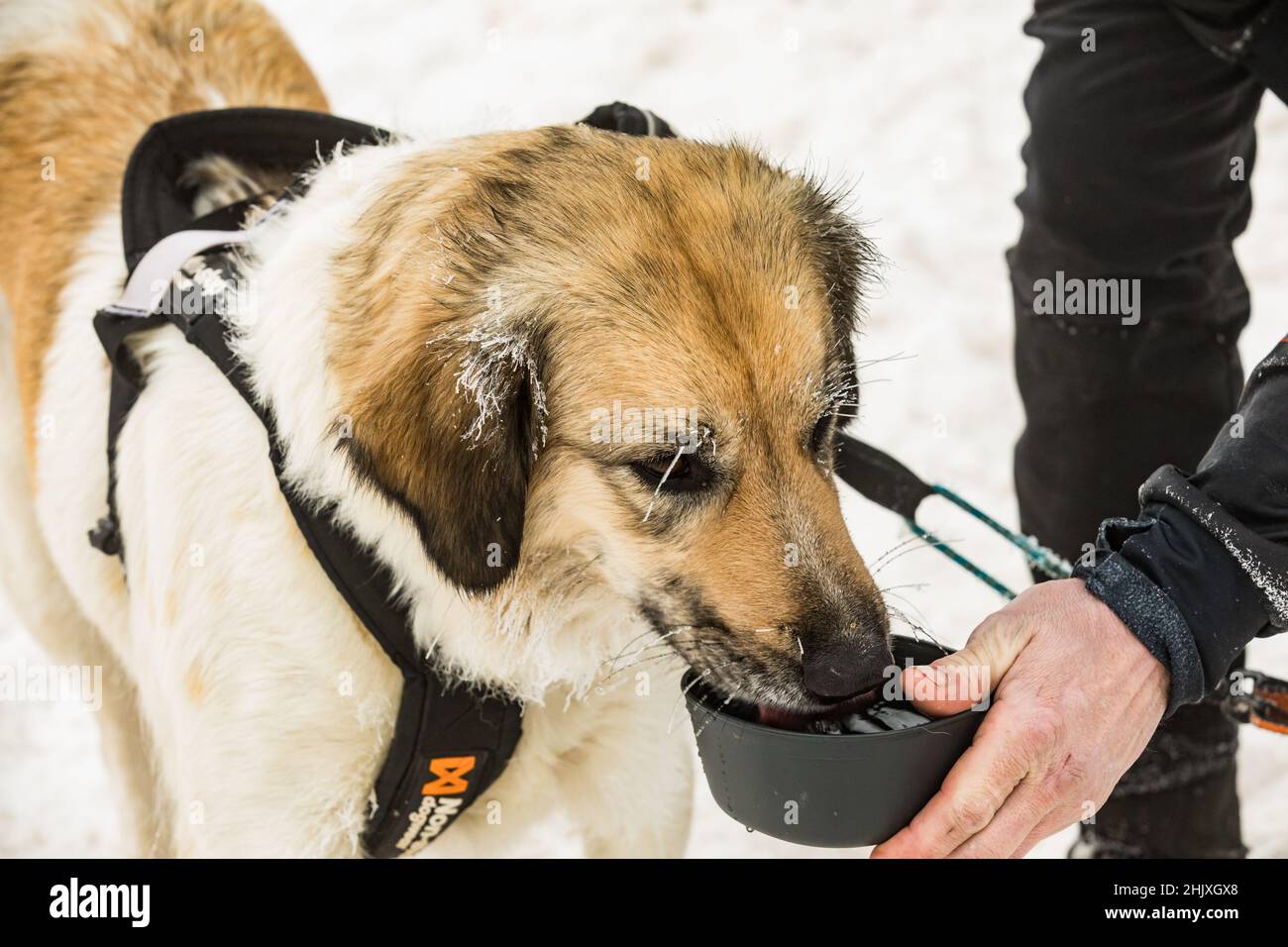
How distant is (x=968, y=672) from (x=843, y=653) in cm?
17

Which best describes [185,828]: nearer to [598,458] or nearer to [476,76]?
[598,458]

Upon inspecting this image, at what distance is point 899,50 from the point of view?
217 inches

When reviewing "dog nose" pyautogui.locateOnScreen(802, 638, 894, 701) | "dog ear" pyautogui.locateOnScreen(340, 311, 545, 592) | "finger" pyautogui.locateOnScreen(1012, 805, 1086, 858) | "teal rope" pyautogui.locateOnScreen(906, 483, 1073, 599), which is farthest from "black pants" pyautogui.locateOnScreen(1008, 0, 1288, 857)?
"dog ear" pyautogui.locateOnScreen(340, 311, 545, 592)

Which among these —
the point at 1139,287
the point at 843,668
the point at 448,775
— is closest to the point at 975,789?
the point at 843,668

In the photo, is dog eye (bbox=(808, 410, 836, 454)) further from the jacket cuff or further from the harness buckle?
the harness buckle

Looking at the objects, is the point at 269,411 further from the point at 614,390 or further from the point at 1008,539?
the point at 1008,539

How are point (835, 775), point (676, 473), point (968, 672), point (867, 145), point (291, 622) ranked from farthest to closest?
1. point (867, 145)
2. point (291, 622)
3. point (676, 473)
4. point (968, 672)
5. point (835, 775)

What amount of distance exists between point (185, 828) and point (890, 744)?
124 cm

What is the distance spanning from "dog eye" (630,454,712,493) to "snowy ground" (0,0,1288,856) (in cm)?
154

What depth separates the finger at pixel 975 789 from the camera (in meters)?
1.66

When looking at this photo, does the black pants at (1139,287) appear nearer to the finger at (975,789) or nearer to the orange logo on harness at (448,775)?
the finger at (975,789)

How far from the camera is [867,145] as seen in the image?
5.13 metres

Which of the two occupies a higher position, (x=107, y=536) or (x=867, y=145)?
(x=867, y=145)

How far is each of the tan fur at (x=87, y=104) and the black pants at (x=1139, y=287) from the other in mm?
1727
